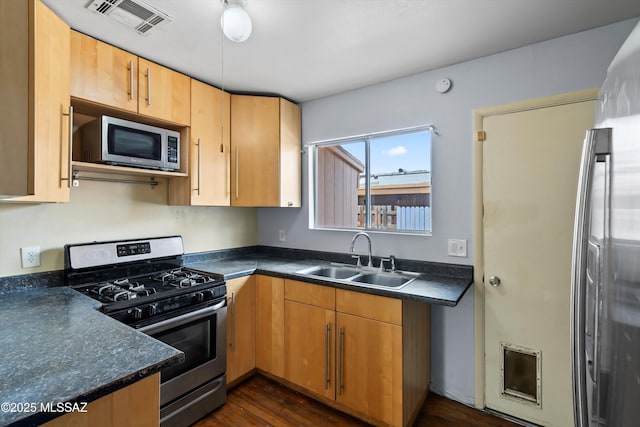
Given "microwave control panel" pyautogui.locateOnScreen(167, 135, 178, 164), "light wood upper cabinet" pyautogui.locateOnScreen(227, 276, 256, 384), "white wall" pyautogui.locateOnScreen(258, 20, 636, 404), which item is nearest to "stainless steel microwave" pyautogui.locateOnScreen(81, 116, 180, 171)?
"microwave control panel" pyautogui.locateOnScreen(167, 135, 178, 164)

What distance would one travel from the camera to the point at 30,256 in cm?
179

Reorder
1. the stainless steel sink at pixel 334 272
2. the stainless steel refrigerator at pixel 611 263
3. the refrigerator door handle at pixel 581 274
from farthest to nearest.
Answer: the stainless steel sink at pixel 334 272 < the refrigerator door handle at pixel 581 274 < the stainless steel refrigerator at pixel 611 263

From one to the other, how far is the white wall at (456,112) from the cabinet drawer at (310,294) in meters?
0.63

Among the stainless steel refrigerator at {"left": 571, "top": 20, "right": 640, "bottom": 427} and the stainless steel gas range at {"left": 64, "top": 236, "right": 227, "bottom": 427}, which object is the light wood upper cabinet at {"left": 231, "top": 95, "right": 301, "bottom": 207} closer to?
the stainless steel gas range at {"left": 64, "top": 236, "right": 227, "bottom": 427}

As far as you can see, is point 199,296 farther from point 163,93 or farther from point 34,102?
point 163,93

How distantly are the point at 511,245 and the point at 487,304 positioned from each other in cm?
42

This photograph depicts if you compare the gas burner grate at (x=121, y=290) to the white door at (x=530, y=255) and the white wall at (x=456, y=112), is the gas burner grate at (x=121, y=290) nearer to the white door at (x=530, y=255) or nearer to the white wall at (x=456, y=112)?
the white wall at (x=456, y=112)

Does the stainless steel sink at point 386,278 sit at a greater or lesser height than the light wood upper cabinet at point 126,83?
lesser

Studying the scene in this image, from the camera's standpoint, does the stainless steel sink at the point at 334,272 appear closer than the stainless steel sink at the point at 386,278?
No

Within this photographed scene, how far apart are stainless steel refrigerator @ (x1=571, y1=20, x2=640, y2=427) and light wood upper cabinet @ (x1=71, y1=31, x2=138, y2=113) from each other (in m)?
2.27

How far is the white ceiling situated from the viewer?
1.53 meters

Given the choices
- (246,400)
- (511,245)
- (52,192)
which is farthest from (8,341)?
(511,245)

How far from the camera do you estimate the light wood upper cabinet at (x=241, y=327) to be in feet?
7.26

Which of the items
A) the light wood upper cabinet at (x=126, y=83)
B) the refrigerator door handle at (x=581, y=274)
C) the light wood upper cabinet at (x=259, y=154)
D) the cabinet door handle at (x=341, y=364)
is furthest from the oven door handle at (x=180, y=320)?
the refrigerator door handle at (x=581, y=274)
